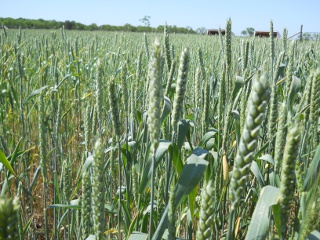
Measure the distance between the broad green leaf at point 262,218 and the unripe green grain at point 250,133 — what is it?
0.63ft

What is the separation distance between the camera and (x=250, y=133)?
49 centimetres

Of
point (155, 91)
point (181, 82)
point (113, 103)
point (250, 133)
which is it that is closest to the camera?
point (250, 133)

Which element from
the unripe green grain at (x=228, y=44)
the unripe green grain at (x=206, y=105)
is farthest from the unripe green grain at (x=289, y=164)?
the unripe green grain at (x=228, y=44)

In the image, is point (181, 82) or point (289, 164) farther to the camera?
point (181, 82)

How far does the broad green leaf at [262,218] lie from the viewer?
2.22ft

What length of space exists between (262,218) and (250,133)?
0.28 metres

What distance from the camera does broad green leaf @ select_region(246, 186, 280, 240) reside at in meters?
0.68

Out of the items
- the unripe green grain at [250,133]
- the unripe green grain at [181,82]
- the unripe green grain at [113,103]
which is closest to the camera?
the unripe green grain at [250,133]

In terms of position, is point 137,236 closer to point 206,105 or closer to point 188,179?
point 188,179

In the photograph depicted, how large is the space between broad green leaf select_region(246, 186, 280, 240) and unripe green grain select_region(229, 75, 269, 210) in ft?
0.63

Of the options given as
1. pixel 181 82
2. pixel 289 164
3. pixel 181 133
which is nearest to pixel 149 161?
pixel 181 133

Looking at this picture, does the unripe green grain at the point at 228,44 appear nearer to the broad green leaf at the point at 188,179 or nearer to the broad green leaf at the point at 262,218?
the broad green leaf at the point at 188,179

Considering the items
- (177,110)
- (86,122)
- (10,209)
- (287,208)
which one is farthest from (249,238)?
(86,122)

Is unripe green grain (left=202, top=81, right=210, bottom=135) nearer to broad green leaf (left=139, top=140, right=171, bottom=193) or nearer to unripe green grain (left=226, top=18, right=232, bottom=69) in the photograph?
unripe green grain (left=226, top=18, right=232, bottom=69)
